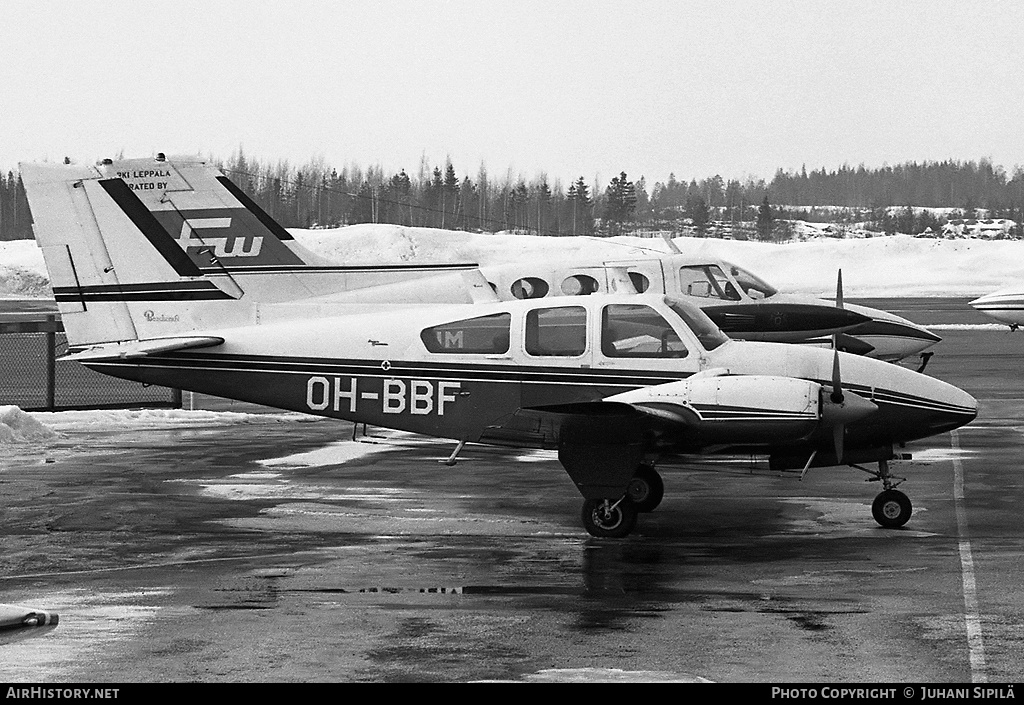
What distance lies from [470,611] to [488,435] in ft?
12.6

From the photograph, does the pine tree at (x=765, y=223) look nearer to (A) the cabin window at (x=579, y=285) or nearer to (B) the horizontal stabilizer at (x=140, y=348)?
(A) the cabin window at (x=579, y=285)

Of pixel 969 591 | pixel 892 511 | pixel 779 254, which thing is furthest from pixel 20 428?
pixel 779 254

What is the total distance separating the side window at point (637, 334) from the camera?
40.8 ft

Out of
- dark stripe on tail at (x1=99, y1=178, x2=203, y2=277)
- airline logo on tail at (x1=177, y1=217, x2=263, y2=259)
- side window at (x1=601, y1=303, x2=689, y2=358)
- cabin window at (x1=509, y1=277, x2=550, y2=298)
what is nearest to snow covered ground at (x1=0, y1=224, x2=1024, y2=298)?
cabin window at (x1=509, y1=277, x2=550, y2=298)

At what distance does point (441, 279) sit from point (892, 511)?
8.33m

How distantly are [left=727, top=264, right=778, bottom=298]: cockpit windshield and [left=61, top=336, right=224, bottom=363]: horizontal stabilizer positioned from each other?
9.66 metres

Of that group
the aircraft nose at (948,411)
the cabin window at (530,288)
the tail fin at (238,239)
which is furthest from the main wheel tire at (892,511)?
the cabin window at (530,288)

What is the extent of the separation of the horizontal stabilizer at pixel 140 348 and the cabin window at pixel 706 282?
870 cm

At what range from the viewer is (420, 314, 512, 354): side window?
12.9 metres

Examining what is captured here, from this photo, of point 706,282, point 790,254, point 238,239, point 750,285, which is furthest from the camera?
point 790,254

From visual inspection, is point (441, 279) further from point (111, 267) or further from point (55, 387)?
point (55, 387)

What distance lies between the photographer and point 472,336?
12945mm
